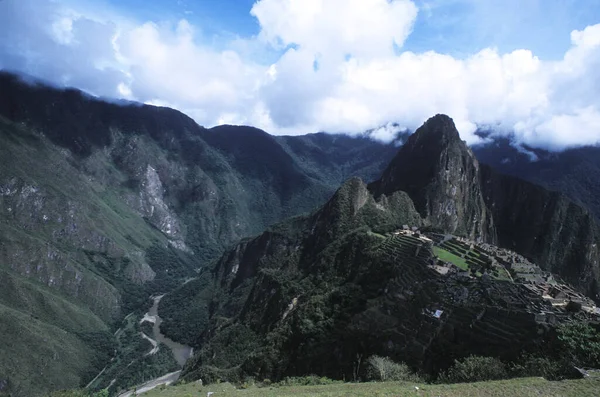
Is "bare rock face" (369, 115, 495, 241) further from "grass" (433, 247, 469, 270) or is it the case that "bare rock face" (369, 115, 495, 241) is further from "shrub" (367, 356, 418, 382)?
"shrub" (367, 356, 418, 382)

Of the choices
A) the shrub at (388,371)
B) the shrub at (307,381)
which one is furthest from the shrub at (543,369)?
the shrub at (307,381)

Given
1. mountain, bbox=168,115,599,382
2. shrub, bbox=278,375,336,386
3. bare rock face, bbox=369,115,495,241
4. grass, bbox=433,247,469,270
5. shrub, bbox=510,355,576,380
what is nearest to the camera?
shrub, bbox=510,355,576,380

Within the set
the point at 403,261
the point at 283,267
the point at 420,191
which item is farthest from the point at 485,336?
the point at 420,191

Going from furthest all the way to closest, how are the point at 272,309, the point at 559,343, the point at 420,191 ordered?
the point at 420,191
the point at 272,309
the point at 559,343

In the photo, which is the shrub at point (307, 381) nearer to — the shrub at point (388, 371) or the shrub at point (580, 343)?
the shrub at point (388, 371)

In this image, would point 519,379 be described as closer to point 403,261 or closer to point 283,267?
point 403,261

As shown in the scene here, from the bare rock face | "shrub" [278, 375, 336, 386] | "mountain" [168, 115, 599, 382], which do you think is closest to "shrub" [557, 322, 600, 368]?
"mountain" [168, 115, 599, 382]
